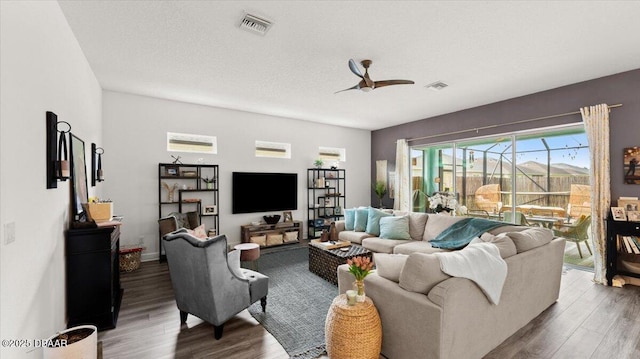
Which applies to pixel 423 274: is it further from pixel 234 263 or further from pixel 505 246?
pixel 234 263

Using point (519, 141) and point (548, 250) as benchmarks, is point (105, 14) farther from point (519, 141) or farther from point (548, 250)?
point (519, 141)

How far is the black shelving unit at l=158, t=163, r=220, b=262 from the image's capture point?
5.01 metres

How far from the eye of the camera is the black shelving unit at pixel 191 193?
5.01m

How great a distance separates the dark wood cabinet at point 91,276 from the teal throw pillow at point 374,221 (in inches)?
144

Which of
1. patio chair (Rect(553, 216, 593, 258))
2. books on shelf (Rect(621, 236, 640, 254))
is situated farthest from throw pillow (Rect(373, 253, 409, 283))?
patio chair (Rect(553, 216, 593, 258))

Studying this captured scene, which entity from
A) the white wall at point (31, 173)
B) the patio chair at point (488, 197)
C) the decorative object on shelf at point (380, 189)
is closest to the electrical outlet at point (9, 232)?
the white wall at point (31, 173)

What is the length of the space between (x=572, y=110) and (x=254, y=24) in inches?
187

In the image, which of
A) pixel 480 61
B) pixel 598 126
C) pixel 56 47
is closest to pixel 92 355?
pixel 56 47

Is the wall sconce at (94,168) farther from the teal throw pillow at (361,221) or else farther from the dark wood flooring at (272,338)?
the teal throw pillow at (361,221)

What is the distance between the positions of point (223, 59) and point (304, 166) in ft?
11.8

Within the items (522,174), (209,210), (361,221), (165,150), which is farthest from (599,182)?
(165,150)

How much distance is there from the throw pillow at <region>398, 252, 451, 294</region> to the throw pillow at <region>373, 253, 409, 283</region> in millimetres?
161

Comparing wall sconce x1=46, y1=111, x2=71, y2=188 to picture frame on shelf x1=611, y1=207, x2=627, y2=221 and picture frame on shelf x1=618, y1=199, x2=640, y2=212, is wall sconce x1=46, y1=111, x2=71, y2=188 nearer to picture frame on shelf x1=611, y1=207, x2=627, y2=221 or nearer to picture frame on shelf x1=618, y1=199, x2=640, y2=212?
picture frame on shelf x1=611, y1=207, x2=627, y2=221

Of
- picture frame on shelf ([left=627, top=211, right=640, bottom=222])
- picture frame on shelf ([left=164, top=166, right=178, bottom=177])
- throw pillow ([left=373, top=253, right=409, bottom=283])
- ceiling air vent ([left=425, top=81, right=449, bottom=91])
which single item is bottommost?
throw pillow ([left=373, top=253, right=409, bottom=283])
